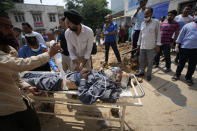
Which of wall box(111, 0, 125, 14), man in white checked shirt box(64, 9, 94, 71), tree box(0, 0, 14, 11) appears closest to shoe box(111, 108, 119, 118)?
man in white checked shirt box(64, 9, 94, 71)

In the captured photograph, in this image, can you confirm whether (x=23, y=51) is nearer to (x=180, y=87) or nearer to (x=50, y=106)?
(x=50, y=106)

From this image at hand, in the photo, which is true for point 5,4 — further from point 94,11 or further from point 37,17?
point 94,11

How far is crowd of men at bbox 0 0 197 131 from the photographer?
0.98 metres

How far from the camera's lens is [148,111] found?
2.14m

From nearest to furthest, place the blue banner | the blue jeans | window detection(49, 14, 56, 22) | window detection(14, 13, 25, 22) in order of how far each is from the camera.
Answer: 1. the blue jeans
2. the blue banner
3. window detection(14, 13, 25, 22)
4. window detection(49, 14, 56, 22)

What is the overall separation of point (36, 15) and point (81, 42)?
2230cm

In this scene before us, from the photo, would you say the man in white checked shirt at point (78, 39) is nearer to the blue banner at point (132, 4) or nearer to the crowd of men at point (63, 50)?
the crowd of men at point (63, 50)

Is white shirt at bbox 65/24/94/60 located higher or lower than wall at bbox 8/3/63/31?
lower

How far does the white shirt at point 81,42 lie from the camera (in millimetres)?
2082

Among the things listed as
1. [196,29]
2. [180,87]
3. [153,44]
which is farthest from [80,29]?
[180,87]

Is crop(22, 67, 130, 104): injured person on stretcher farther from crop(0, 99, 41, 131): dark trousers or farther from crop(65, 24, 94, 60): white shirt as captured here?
crop(65, 24, 94, 60): white shirt

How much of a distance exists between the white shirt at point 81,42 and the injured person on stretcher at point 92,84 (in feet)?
1.94

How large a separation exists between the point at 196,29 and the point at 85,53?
2.63m

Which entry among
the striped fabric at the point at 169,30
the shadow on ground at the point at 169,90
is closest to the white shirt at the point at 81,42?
the shadow on ground at the point at 169,90
